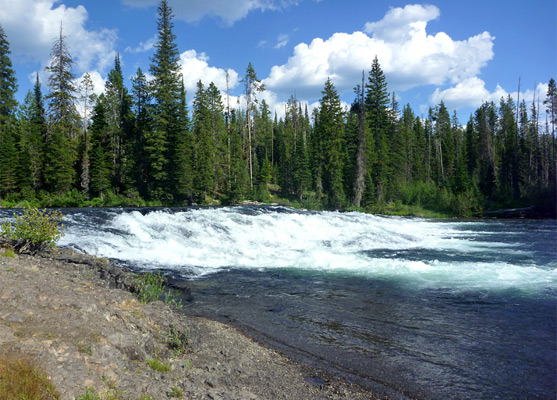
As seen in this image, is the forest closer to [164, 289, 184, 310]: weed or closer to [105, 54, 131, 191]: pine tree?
[105, 54, 131, 191]: pine tree

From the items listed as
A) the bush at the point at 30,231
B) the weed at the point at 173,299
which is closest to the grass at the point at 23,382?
the weed at the point at 173,299

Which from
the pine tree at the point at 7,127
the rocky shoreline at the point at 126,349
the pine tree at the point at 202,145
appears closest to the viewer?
the rocky shoreline at the point at 126,349

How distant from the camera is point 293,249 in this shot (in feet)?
54.2

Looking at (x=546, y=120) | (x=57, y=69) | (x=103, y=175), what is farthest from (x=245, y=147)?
(x=546, y=120)

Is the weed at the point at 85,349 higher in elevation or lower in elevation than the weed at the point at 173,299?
higher

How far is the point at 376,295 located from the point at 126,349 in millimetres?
6563

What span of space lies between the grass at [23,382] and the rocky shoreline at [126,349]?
0.11m

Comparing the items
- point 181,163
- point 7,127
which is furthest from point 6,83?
point 181,163

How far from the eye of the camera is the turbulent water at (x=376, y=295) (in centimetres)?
554

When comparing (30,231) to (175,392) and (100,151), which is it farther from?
(100,151)

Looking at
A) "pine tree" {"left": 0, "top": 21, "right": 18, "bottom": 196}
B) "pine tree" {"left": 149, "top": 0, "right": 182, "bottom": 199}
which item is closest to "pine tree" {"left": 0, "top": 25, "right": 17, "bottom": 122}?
Answer: "pine tree" {"left": 0, "top": 21, "right": 18, "bottom": 196}

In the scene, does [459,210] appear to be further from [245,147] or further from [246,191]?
[245,147]

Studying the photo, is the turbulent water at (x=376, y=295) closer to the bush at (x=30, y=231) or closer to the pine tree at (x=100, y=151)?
the bush at (x=30, y=231)

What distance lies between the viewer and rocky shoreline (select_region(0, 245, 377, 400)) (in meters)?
3.89
